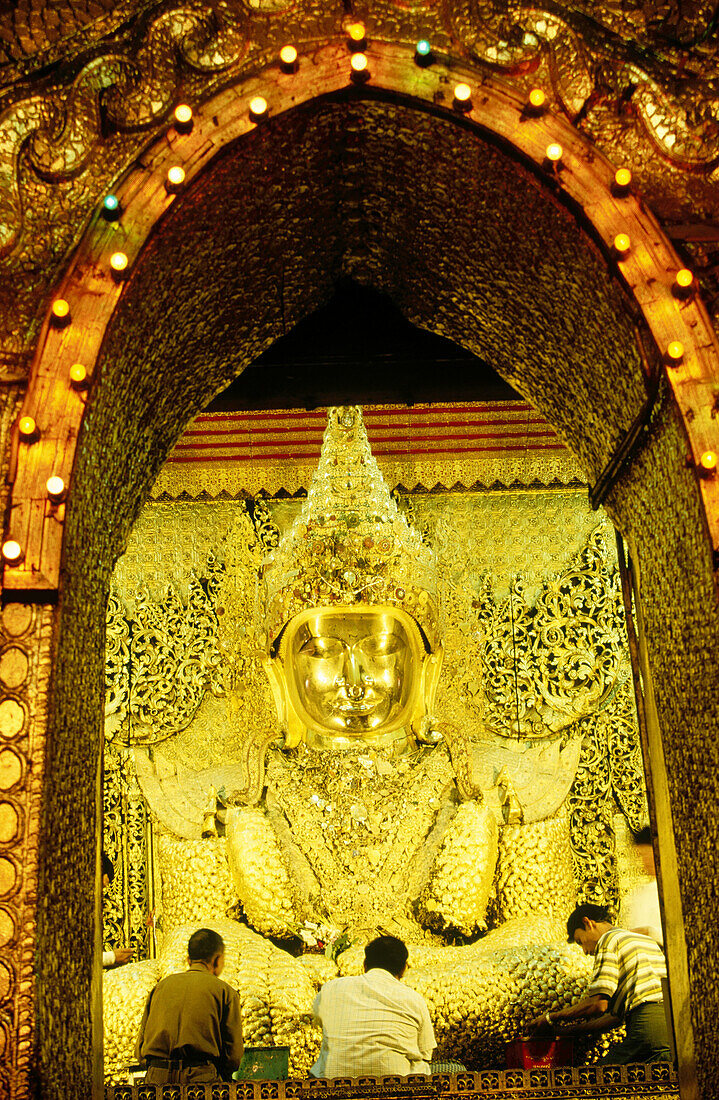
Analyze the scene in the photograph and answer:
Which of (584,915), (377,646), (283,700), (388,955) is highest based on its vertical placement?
(377,646)

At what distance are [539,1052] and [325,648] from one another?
2.12 meters

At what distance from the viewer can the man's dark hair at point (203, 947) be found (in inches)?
165

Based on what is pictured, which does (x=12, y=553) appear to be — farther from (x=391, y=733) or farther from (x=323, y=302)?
(x=391, y=733)

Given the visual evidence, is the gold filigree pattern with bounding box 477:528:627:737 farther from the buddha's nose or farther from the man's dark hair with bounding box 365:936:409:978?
the man's dark hair with bounding box 365:936:409:978

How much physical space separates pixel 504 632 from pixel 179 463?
1957 mm

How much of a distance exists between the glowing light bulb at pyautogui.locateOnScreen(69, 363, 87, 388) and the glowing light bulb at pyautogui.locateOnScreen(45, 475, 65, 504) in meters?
0.19

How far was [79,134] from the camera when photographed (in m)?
2.22

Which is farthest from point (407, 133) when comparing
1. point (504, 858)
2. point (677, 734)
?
point (504, 858)

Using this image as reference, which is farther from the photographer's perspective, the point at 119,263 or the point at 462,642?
the point at 462,642

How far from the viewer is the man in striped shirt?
4.80 m

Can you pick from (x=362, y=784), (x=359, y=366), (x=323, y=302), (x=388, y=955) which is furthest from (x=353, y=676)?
(x=323, y=302)

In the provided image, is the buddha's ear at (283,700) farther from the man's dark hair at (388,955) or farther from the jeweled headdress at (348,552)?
the man's dark hair at (388,955)

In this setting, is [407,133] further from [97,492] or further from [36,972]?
[36,972]

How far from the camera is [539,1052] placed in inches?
201
